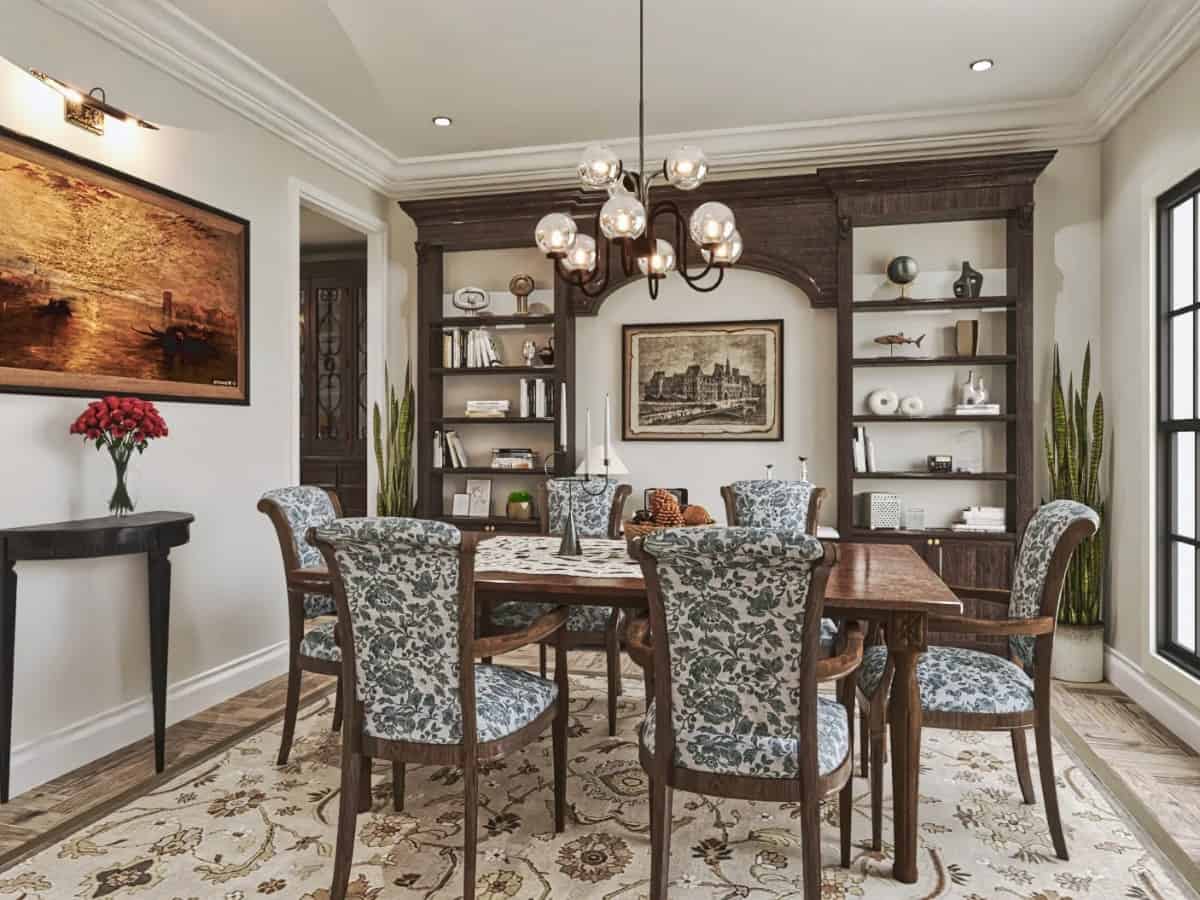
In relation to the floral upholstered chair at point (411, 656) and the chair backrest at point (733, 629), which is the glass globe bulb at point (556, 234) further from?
the chair backrest at point (733, 629)

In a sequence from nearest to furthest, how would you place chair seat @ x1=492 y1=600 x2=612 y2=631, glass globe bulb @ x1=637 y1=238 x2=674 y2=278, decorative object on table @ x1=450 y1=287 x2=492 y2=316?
1. glass globe bulb @ x1=637 y1=238 x2=674 y2=278
2. chair seat @ x1=492 y1=600 x2=612 y2=631
3. decorative object on table @ x1=450 y1=287 x2=492 y2=316

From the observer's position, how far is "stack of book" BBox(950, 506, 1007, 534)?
428 cm

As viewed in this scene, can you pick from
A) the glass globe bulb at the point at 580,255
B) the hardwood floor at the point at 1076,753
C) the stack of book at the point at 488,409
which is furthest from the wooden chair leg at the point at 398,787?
the stack of book at the point at 488,409

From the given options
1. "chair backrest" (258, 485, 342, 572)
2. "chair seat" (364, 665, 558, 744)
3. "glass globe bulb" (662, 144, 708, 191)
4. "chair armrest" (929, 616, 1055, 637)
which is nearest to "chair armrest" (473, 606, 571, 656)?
"chair seat" (364, 665, 558, 744)

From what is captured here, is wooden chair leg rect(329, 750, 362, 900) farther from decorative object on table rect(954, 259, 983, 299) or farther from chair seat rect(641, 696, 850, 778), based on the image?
decorative object on table rect(954, 259, 983, 299)

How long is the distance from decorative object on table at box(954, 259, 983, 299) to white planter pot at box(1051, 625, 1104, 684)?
1.78 m

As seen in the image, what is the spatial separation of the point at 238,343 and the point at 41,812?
204 centimetres

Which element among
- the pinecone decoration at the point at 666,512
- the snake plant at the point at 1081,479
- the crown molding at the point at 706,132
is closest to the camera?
the pinecone decoration at the point at 666,512

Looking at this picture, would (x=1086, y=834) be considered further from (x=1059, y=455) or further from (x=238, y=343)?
(x=238, y=343)

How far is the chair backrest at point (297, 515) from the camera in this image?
109 inches

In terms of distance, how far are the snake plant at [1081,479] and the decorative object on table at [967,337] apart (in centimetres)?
44

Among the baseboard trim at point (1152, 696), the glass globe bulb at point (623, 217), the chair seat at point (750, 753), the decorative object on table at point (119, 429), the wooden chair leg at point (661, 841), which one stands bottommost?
the baseboard trim at point (1152, 696)

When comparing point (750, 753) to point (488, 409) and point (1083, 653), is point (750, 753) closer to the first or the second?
point (1083, 653)

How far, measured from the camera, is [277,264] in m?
4.04
